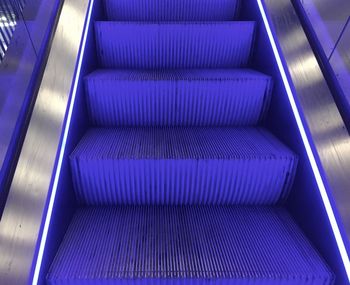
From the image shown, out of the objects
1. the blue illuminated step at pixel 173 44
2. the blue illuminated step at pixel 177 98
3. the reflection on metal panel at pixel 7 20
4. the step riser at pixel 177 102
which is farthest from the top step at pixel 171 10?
the reflection on metal panel at pixel 7 20

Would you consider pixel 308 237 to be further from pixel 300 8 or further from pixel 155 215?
pixel 300 8

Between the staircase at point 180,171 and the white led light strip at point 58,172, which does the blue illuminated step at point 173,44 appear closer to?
the staircase at point 180,171

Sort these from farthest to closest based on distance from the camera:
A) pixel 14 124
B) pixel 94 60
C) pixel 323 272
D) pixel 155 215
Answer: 1. pixel 94 60
2. pixel 155 215
3. pixel 323 272
4. pixel 14 124

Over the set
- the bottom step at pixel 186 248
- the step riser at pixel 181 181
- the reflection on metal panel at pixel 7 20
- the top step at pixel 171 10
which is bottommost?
the bottom step at pixel 186 248

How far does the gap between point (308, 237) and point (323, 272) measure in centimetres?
27

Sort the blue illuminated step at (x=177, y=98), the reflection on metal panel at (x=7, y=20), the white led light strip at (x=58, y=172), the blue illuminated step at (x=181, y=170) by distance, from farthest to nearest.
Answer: the blue illuminated step at (x=177, y=98), the blue illuminated step at (x=181, y=170), the reflection on metal panel at (x=7, y=20), the white led light strip at (x=58, y=172)

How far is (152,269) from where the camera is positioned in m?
1.85

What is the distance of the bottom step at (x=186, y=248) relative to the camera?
1.83 m

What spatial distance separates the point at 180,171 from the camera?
223 cm

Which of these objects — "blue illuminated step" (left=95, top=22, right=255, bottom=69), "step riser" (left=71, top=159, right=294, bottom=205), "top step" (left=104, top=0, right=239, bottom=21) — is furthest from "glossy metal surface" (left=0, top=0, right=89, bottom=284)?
"top step" (left=104, top=0, right=239, bottom=21)

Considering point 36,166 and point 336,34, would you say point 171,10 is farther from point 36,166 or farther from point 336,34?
point 36,166

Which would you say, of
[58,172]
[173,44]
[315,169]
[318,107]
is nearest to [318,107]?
[318,107]

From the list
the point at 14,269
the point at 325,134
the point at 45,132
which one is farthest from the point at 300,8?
the point at 14,269

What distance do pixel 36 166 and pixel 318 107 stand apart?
5.22 feet
